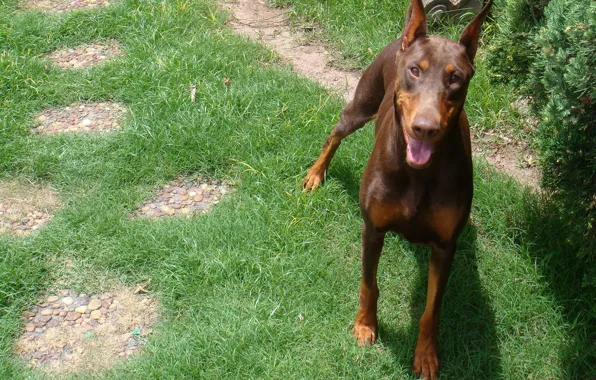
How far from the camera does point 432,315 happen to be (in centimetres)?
388

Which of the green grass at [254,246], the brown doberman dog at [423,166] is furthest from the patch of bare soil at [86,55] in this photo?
the brown doberman dog at [423,166]

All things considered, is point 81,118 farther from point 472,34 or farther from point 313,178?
point 472,34

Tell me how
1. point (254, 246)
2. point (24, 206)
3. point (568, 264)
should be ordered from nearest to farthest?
point (568, 264) < point (254, 246) < point (24, 206)

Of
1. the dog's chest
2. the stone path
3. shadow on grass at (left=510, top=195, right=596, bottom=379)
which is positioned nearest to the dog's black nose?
the dog's chest

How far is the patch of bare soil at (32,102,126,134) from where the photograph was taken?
5.56 m

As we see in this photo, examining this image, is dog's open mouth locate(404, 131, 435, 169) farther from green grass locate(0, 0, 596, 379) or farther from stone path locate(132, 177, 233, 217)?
stone path locate(132, 177, 233, 217)

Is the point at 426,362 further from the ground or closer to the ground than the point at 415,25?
closer to the ground

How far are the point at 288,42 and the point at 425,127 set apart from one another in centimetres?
363

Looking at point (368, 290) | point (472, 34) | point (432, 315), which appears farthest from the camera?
point (368, 290)

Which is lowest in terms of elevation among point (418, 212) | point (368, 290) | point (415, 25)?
point (368, 290)

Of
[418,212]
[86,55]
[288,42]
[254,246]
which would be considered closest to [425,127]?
[418,212]

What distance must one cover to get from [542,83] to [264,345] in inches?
79.9

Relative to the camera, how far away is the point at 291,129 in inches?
212

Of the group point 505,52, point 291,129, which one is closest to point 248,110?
point 291,129
